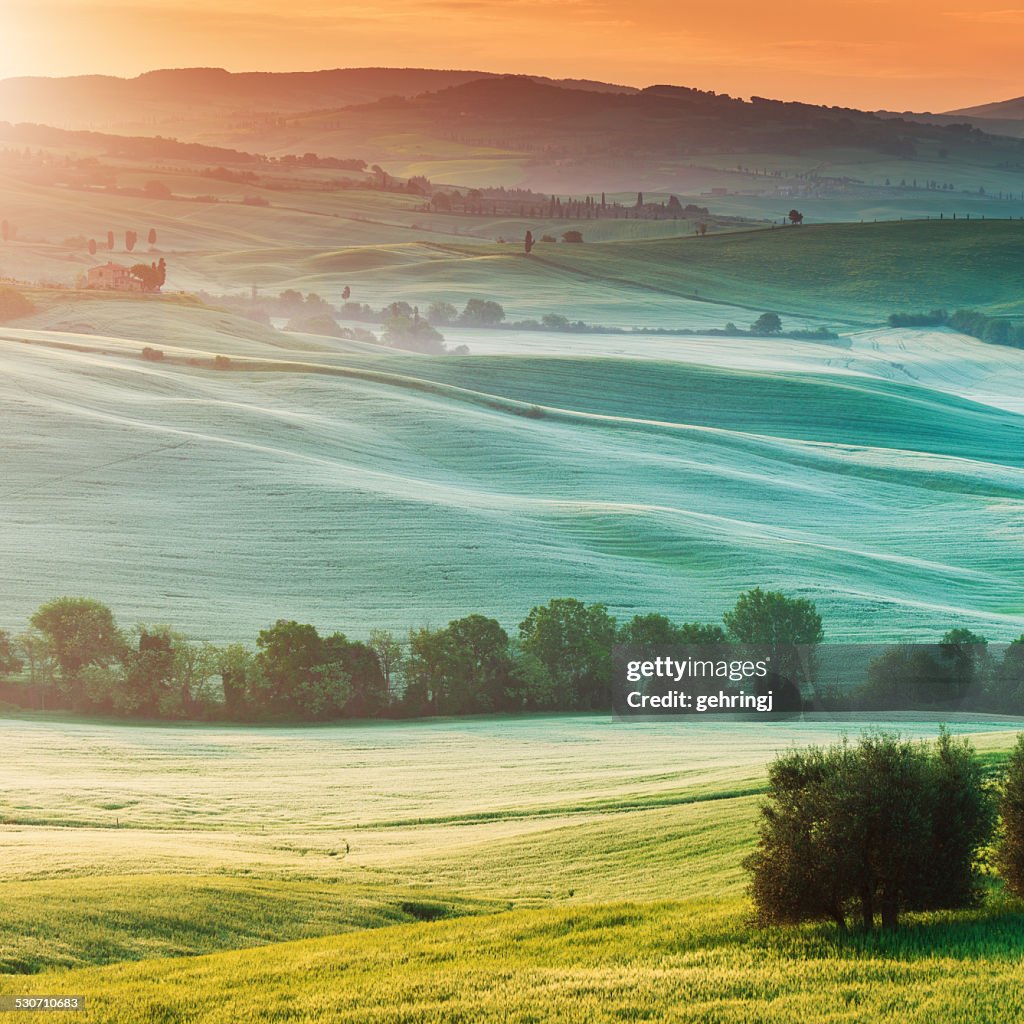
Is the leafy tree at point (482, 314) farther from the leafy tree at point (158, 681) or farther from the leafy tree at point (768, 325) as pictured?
the leafy tree at point (158, 681)

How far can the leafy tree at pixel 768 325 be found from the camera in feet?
474

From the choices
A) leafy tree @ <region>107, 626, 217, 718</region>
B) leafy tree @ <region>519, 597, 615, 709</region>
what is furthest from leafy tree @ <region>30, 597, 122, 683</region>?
leafy tree @ <region>519, 597, 615, 709</region>

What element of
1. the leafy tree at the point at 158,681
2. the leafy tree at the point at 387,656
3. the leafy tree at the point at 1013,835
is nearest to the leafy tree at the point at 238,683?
the leafy tree at the point at 158,681

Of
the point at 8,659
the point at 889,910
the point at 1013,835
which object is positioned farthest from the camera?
the point at 8,659

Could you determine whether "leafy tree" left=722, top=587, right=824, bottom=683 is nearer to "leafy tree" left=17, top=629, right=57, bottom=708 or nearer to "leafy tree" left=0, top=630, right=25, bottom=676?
"leafy tree" left=17, top=629, right=57, bottom=708

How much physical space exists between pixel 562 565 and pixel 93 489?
21.6 meters

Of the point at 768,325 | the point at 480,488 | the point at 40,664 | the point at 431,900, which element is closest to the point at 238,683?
the point at 40,664

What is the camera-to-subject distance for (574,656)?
43062 millimetres

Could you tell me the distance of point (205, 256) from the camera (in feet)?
603

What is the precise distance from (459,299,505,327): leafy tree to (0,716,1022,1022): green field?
375 feet

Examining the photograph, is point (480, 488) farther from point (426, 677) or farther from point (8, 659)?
point (8, 659)

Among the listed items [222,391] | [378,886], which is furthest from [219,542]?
[378,886]

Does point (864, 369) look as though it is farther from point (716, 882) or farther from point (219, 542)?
point (716, 882)

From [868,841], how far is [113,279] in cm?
12076
